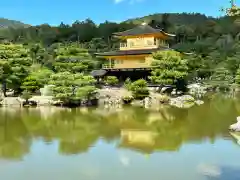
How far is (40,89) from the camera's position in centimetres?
2411

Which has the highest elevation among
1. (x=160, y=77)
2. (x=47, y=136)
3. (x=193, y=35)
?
(x=193, y=35)

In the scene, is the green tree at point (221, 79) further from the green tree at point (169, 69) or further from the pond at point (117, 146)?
the pond at point (117, 146)

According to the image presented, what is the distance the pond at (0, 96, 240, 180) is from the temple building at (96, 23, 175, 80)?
1061cm

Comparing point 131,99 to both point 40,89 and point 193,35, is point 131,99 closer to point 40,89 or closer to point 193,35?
point 40,89

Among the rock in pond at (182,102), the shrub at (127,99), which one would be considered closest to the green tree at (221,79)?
Result: the rock in pond at (182,102)

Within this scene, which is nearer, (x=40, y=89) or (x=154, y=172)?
(x=154, y=172)

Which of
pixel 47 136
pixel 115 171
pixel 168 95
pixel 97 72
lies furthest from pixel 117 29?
pixel 115 171

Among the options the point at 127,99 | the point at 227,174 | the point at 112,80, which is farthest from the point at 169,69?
the point at 227,174

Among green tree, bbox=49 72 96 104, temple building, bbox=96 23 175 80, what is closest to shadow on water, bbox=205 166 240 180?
green tree, bbox=49 72 96 104

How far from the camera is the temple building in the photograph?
1124 inches

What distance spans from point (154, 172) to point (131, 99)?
15440mm

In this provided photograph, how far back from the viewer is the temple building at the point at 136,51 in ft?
93.7

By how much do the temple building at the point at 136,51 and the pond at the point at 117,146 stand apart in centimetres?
1061

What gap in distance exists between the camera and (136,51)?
1150 inches
